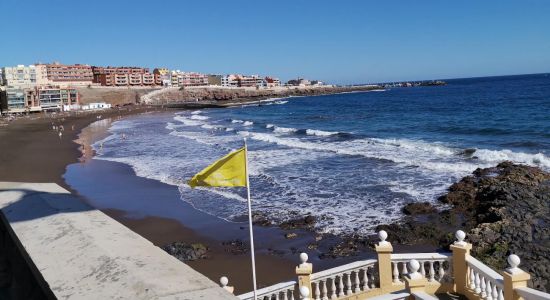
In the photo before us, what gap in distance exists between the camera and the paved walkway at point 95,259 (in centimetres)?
189

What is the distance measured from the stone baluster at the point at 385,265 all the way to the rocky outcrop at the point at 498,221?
11.4ft

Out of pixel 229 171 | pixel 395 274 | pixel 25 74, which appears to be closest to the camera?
pixel 229 171

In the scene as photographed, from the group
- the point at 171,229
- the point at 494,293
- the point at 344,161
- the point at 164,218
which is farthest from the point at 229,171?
the point at 344,161

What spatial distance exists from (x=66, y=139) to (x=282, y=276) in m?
36.3

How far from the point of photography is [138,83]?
14488cm

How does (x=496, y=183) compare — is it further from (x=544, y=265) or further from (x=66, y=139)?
(x=66, y=139)

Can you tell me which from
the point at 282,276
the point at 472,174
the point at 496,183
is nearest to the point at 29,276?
the point at 282,276

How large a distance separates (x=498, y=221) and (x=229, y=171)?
9.10 metres

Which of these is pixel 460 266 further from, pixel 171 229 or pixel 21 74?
pixel 21 74

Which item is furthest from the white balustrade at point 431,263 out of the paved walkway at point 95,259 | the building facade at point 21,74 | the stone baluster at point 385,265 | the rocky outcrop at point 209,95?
the building facade at point 21,74

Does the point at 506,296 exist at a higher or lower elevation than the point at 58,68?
lower

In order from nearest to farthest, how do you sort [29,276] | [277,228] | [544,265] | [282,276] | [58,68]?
[29,276] < [544,265] < [282,276] < [277,228] < [58,68]

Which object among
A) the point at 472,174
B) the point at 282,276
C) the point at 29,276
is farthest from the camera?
the point at 472,174

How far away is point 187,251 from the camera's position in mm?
11484
